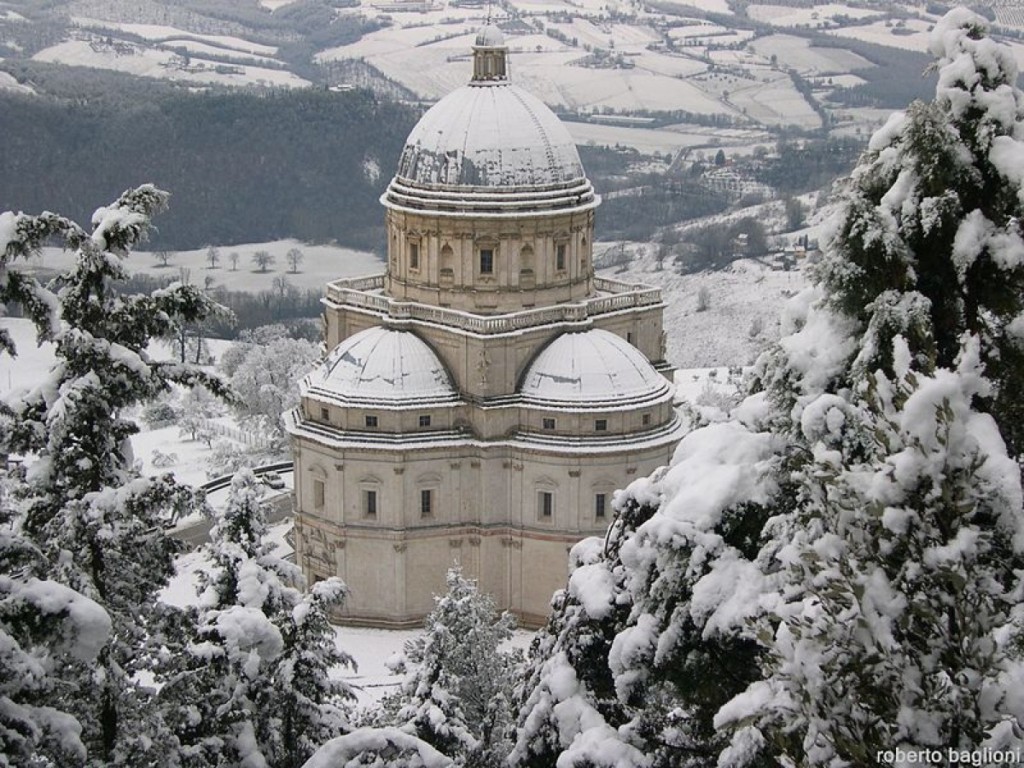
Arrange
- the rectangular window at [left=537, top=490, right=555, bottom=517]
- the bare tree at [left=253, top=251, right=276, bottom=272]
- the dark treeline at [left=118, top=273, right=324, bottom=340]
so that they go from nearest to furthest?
the rectangular window at [left=537, top=490, right=555, bottom=517], the dark treeline at [left=118, top=273, right=324, bottom=340], the bare tree at [left=253, top=251, right=276, bottom=272]

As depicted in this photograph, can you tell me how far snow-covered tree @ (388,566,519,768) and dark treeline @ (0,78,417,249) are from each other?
106 m

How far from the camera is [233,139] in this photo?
153750mm

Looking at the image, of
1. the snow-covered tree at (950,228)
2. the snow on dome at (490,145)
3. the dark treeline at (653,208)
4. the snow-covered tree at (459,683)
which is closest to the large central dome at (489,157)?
the snow on dome at (490,145)

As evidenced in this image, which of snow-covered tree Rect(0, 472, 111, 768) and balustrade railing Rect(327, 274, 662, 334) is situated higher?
snow-covered tree Rect(0, 472, 111, 768)

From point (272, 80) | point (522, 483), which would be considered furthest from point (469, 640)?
point (272, 80)

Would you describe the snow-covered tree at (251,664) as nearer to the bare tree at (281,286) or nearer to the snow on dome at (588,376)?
the snow on dome at (588,376)

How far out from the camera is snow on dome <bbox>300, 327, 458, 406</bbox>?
43812mm

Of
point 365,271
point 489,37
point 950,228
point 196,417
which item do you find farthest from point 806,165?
point 950,228

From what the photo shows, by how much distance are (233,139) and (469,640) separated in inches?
4970

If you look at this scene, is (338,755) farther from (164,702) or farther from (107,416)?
(107,416)

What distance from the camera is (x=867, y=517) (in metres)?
13.8

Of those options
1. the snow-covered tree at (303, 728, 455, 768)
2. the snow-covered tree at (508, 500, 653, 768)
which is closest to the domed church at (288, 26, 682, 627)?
the snow-covered tree at (303, 728, 455, 768)

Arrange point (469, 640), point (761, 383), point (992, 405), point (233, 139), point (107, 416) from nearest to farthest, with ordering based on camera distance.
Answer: point (992, 405) < point (761, 383) < point (107, 416) < point (469, 640) < point (233, 139)

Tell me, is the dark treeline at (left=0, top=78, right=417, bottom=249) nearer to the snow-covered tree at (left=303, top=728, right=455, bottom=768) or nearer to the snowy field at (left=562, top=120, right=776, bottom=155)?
the snowy field at (left=562, top=120, right=776, bottom=155)
